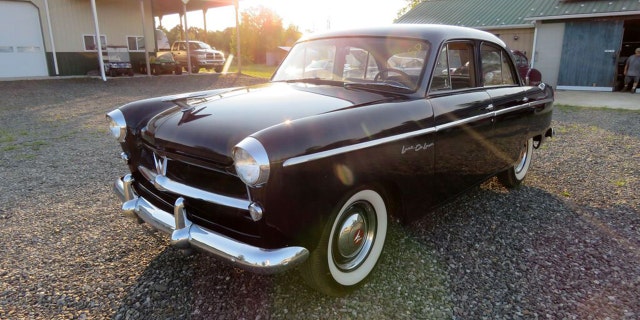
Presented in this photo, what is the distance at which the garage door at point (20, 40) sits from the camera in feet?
51.8

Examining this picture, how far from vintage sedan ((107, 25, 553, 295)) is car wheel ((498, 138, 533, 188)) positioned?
57 centimetres

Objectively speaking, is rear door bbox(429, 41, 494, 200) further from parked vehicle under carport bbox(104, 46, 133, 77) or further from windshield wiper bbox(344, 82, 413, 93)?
parked vehicle under carport bbox(104, 46, 133, 77)

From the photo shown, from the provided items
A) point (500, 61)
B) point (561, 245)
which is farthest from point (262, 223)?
point (500, 61)

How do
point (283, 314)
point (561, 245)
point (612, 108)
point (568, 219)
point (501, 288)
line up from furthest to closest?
point (612, 108), point (568, 219), point (561, 245), point (501, 288), point (283, 314)

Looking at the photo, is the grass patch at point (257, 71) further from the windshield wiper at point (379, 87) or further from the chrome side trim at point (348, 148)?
the chrome side trim at point (348, 148)

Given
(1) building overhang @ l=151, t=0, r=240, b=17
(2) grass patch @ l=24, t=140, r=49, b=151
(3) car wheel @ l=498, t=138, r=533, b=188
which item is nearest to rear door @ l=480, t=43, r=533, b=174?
(3) car wheel @ l=498, t=138, r=533, b=188

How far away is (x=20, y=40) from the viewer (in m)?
16.2

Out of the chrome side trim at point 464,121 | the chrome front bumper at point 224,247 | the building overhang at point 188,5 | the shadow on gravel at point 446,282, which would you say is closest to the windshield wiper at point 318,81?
the chrome side trim at point 464,121

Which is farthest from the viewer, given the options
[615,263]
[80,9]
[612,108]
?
[80,9]

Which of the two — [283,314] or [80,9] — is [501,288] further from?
[80,9]

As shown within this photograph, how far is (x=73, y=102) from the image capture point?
11406mm

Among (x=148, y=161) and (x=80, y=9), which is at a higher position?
(x=80, y=9)

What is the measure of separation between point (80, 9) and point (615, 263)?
66.9ft

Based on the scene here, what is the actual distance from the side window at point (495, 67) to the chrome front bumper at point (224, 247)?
2533 mm
